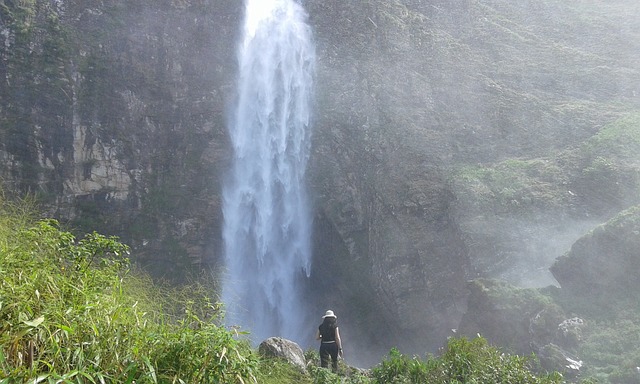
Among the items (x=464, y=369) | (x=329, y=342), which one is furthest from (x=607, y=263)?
(x=464, y=369)

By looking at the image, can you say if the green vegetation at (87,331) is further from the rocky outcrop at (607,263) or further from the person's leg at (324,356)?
the rocky outcrop at (607,263)

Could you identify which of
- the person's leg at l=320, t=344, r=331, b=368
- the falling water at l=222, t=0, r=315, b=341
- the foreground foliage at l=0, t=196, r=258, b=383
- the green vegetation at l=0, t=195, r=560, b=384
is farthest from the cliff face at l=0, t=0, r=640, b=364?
the foreground foliage at l=0, t=196, r=258, b=383

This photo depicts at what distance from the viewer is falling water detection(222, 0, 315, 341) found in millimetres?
27562

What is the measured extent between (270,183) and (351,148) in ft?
16.4

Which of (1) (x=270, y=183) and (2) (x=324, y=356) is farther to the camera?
A: (1) (x=270, y=183)

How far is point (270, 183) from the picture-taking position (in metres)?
29.1

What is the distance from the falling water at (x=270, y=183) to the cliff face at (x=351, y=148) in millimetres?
876

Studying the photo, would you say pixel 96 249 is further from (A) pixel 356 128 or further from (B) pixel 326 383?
(A) pixel 356 128

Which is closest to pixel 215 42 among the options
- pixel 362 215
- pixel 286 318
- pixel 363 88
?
pixel 363 88

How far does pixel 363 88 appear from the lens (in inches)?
1190

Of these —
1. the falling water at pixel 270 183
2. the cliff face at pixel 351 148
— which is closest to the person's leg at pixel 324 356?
the cliff face at pixel 351 148

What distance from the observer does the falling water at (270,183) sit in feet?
90.4

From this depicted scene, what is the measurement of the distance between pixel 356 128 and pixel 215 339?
82.1ft

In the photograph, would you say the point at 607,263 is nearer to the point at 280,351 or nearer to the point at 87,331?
the point at 280,351
